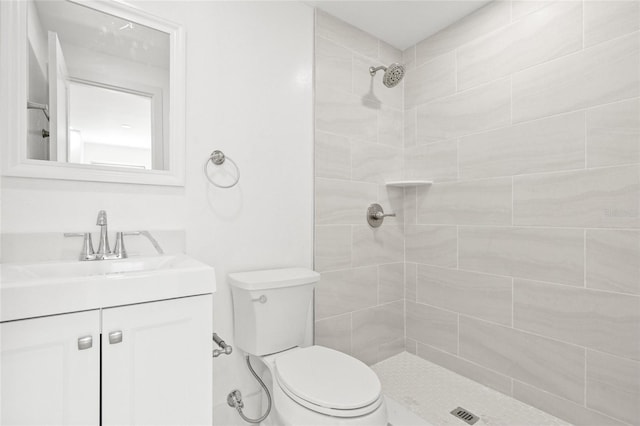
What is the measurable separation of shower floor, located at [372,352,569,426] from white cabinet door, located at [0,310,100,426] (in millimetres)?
1399

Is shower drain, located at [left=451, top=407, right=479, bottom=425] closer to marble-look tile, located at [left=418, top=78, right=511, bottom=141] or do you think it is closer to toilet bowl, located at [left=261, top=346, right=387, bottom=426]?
toilet bowl, located at [left=261, top=346, right=387, bottom=426]

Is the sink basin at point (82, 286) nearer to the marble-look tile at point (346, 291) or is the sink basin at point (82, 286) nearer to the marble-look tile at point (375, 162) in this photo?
the marble-look tile at point (346, 291)

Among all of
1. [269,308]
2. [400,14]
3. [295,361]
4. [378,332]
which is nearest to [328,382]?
[295,361]

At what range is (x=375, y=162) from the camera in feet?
6.66

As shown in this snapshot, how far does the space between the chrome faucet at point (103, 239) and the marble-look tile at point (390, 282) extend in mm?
1465

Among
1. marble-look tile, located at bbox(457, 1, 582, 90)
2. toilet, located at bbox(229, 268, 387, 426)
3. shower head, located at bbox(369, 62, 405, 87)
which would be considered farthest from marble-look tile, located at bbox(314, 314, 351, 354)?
marble-look tile, located at bbox(457, 1, 582, 90)

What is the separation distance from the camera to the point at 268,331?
1.40 meters

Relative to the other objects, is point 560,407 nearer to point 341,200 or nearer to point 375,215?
point 375,215

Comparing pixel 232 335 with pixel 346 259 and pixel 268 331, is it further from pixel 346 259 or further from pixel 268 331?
pixel 346 259

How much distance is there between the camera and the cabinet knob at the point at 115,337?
32.3 inches

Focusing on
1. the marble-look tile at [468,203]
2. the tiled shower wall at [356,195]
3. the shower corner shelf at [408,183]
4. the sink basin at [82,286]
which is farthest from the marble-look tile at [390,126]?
the sink basin at [82,286]

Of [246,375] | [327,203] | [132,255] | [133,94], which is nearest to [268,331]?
[246,375]

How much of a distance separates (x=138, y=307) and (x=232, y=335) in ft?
2.30

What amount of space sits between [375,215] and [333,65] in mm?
923
